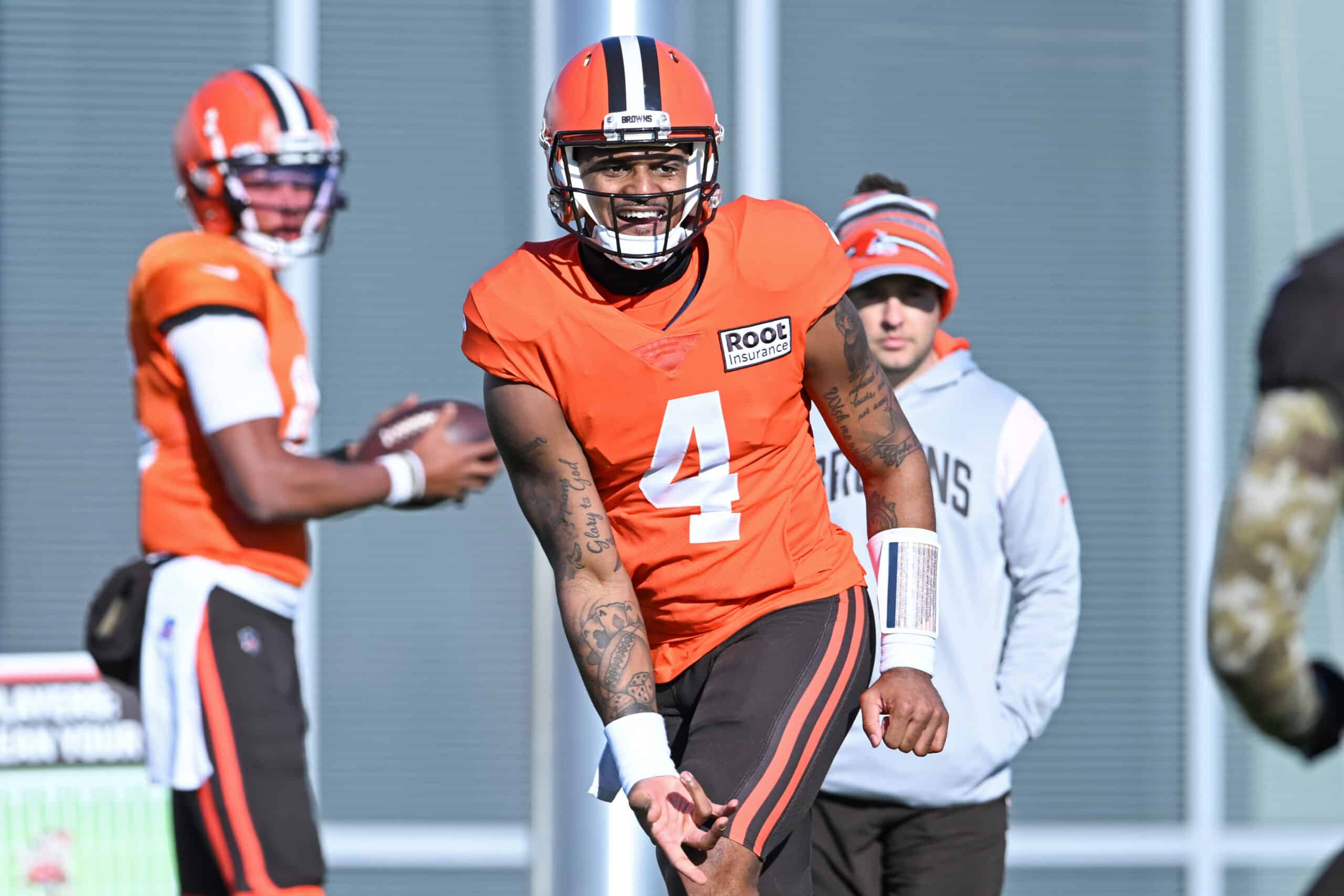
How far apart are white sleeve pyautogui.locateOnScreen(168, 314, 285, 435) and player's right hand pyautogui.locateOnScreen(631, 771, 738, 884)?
169 cm

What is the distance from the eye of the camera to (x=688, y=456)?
305 centimetres

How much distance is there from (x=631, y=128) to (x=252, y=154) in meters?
1.72

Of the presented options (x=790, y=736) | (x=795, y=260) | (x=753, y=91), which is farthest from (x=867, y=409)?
(x=753, y=91)

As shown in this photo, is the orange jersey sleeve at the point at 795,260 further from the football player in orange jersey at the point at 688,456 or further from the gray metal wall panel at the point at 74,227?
the gray metal wall panel at the point at 74,227

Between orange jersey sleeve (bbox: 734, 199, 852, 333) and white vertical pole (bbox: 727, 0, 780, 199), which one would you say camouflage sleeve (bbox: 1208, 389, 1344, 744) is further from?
white vertical pole (bbox: 727, 0, 780, 199)

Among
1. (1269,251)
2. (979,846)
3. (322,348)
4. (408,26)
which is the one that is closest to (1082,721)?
(1269,251)

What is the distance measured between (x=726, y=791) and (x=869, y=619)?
530 millimetres

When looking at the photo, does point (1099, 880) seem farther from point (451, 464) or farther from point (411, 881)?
point (451, 464)

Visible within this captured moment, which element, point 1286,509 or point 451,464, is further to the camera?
point 451,464

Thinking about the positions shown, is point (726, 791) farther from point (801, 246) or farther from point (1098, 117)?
point (1098, 117)

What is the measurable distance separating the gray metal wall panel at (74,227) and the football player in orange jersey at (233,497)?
2.19 metres

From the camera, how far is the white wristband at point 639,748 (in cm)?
288

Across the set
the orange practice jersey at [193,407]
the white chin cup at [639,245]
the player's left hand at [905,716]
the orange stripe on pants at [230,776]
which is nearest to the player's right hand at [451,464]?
the orange practice jersey at [193,407]

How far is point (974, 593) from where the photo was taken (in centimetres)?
394
